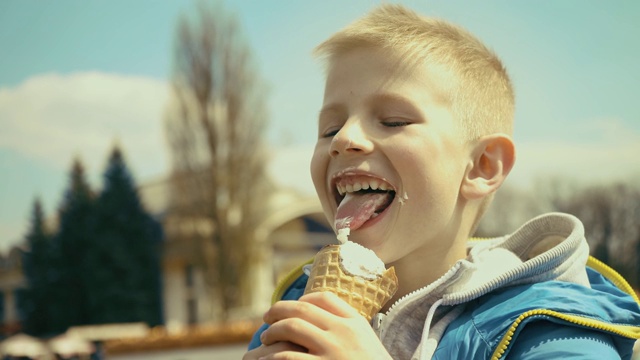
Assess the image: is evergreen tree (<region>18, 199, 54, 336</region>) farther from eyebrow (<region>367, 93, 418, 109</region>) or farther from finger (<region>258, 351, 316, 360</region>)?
finger (<region>258, 351, 316, 360</region>)

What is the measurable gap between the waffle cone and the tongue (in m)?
0.08

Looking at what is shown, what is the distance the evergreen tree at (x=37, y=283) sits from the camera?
28406 mm

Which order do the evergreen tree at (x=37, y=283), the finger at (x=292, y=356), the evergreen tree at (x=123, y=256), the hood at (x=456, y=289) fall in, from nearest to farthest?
the finger at (x=292, y=356) < the hood at (x=456, y=289) < the evergreen tree at (x=123, y=256) < the evergreen tree at (x=37, y=283)

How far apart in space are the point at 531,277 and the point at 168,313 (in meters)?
28.9

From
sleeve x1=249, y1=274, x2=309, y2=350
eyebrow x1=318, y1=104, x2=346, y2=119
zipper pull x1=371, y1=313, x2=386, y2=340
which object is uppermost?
eyebrow x1=318, y1=104, x2=346, y2=119

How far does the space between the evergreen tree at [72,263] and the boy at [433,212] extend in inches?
1083

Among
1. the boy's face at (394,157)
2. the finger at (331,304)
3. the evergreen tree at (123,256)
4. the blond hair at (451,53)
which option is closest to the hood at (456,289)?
the boy's face at (394,157)

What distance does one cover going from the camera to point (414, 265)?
1.76 m

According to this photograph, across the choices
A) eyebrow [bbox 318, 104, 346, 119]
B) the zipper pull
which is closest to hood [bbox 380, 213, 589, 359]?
the zipper pull

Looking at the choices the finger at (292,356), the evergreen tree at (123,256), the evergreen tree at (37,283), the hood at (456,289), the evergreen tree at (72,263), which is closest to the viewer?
the finger at (292,356)

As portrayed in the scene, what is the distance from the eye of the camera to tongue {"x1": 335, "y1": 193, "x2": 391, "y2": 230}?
1.63 meters

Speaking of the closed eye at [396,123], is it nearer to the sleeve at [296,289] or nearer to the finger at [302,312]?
the finger at [302,312]

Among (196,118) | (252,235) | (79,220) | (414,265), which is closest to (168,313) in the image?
(79,220)

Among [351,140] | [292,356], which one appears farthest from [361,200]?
[292,356]
